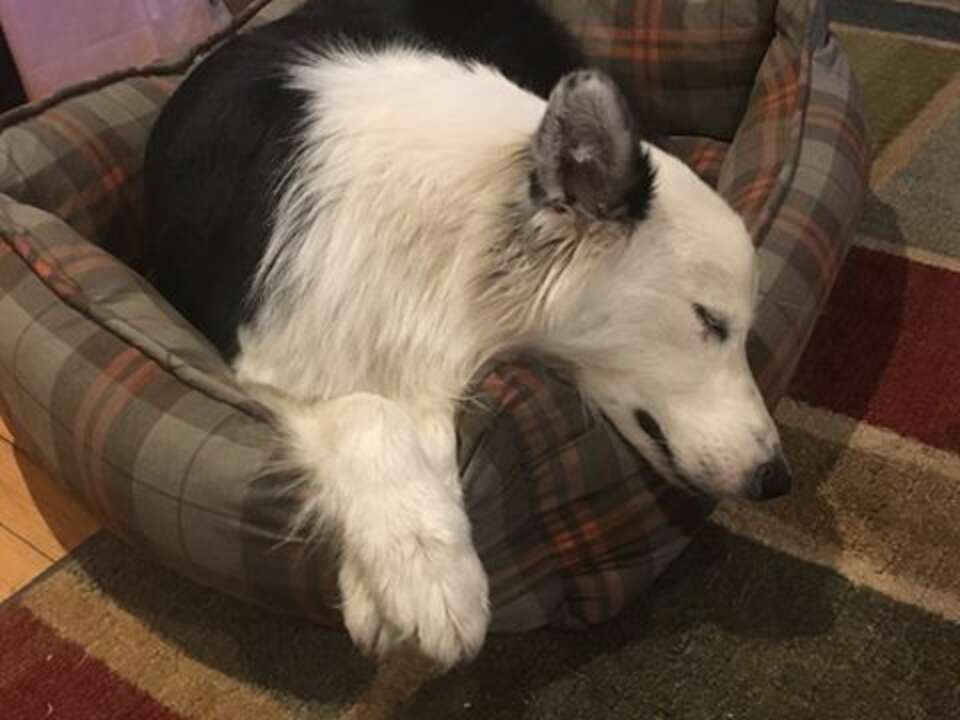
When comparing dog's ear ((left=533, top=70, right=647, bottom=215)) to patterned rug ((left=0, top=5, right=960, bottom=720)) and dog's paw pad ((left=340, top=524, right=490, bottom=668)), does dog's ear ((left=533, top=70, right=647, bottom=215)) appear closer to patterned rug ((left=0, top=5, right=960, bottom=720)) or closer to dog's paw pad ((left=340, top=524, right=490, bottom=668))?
dog's paw pad ((left=340, top=524, right=490, bottom=668))

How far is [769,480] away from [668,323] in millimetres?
240

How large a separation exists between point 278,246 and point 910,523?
39.8 inches

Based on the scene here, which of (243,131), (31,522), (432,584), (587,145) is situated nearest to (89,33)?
(243,131)

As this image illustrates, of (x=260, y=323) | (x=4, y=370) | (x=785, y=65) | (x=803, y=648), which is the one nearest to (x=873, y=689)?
(x=803, y=648)

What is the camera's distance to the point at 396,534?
1292mm

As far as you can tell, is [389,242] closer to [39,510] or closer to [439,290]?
[439,290]

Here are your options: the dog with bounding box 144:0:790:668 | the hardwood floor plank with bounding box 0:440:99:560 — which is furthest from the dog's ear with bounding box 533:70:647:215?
the hardwood floor plank with bounding box 0:440:99:560

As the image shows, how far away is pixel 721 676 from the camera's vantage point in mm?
1553

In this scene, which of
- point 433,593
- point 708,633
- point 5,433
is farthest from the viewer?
point 5,433

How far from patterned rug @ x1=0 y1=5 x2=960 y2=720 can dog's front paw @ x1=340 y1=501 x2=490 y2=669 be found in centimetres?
29

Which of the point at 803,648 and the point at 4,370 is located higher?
the point at 4,370

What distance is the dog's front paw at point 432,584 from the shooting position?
129 cm

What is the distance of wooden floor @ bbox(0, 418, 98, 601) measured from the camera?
1.80 m

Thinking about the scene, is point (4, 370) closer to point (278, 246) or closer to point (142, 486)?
point (142, 486)
